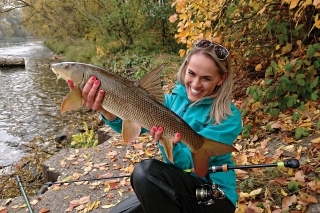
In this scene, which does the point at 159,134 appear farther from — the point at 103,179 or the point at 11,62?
the point at 11,62

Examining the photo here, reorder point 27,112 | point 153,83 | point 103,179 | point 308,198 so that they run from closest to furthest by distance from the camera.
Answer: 1. point 153,83
2. point 308,198
3. point 103,179
4. point 27,112

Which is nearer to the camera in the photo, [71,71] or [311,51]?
[71,71]

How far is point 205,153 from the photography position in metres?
2.05

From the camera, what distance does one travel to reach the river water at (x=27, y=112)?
861 cm

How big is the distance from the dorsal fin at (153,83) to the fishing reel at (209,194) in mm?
664

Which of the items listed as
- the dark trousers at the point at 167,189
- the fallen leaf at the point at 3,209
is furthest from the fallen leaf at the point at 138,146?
the dark trousers at the point at 167,189

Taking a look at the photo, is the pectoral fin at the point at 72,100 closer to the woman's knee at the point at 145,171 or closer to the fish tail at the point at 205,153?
the woman's knee at the point at 145,171

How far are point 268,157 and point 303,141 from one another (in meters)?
0.46

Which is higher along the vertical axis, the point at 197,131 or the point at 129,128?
the point at 129,128

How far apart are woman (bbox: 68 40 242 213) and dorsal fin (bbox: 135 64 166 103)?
23 cm

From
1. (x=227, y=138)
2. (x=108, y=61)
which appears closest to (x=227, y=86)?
(x=227, y=138)

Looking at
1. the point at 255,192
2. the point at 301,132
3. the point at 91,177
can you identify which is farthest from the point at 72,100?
the point at 301,132

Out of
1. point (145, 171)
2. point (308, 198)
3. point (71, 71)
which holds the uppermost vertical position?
point (71, 71)

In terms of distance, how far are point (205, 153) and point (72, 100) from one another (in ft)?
2.93
